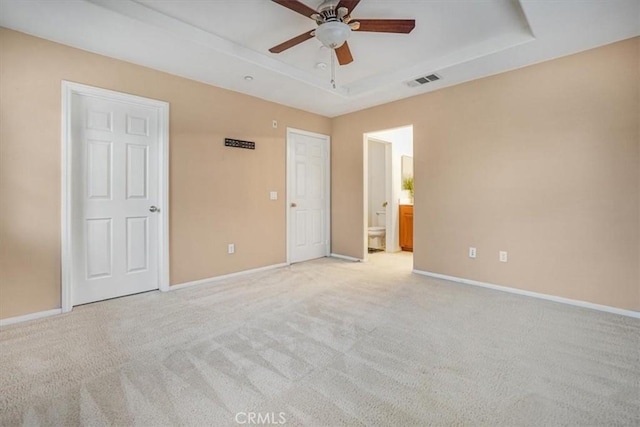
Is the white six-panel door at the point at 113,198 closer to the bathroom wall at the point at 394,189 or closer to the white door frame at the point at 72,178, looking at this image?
the white door frame at the point at 72,178

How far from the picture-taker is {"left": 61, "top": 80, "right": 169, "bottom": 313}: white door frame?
269cm

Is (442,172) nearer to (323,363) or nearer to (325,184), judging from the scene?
(325,184)

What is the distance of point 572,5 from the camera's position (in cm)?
218

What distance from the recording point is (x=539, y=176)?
3074 millimetres

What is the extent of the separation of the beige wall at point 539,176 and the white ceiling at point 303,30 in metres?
0.28

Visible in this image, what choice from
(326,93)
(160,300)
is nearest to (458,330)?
(160,300)

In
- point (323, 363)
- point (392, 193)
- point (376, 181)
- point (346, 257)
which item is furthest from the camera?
point (376, 181)

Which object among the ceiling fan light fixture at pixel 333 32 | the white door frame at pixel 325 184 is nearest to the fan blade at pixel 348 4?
the ceiling fan light fixture at pixel 333 32

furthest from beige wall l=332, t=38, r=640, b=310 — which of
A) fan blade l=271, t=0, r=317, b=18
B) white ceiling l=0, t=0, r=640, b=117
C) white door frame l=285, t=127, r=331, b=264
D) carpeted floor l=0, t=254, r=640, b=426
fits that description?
fan blade l=271, t=0, r=317, b=18

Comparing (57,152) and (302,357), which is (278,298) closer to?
(302,357)

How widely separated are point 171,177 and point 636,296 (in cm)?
457

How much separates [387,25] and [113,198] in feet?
9.72

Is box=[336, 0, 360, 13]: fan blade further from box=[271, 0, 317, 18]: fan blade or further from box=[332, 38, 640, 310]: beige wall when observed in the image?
box=[332, 38, 640, 310]: beige wall

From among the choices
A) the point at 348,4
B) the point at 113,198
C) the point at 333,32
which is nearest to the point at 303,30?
the point at 333,32
